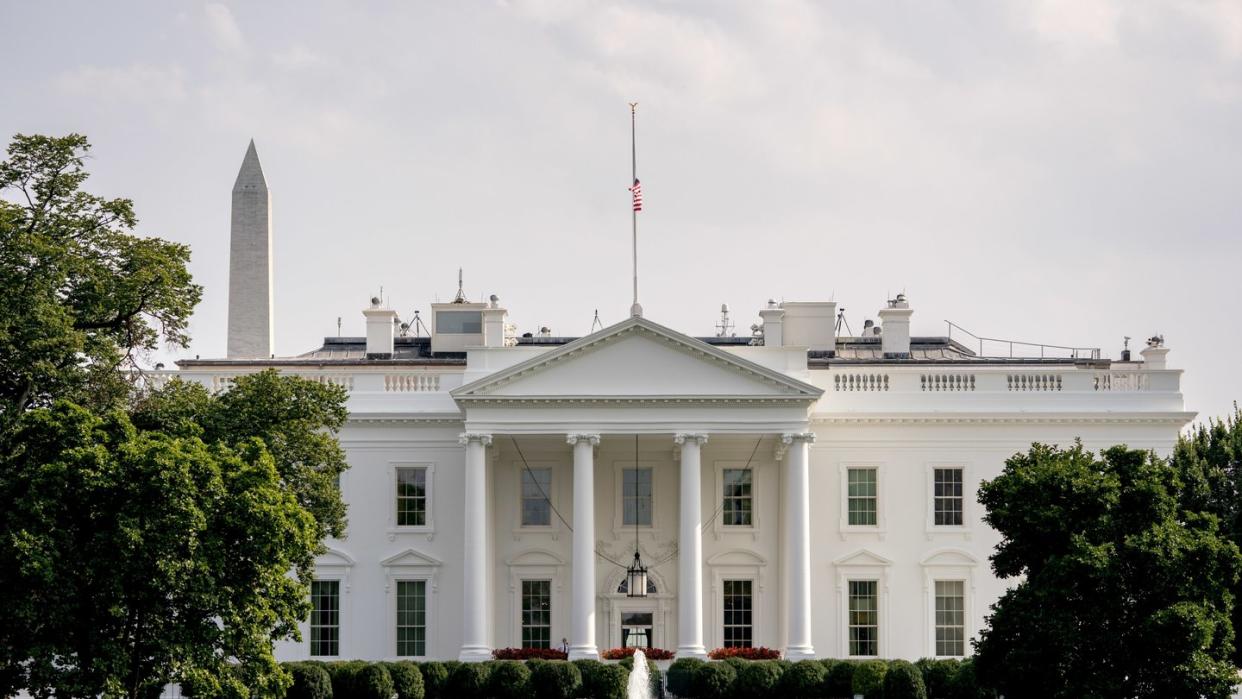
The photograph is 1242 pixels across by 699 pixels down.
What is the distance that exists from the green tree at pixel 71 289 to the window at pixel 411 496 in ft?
45.4

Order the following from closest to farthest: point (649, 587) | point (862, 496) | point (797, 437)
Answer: point (797, 437) → point (862, 496) → point (649, 587)

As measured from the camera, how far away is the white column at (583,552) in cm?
5294

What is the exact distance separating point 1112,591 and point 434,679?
18.8m

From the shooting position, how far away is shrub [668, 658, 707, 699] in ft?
164

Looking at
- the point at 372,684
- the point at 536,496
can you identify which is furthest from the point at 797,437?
the point at 372,684

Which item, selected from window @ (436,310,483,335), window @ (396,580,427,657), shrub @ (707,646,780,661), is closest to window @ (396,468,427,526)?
window @ (396,580,427,657)

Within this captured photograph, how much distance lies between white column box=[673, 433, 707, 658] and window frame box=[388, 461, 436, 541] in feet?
25.5

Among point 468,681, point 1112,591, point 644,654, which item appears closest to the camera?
point 1112,591

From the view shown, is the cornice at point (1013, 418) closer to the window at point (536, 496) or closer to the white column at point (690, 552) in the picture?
the white column at point (690, 552)

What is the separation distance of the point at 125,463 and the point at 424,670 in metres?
14.1

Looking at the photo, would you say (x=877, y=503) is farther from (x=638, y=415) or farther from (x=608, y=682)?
(x=608, y=682)

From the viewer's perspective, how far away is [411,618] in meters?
56.5

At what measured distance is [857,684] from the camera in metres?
48.7

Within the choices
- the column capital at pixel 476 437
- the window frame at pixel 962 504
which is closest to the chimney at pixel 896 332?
the window frame at pixel 962 504
